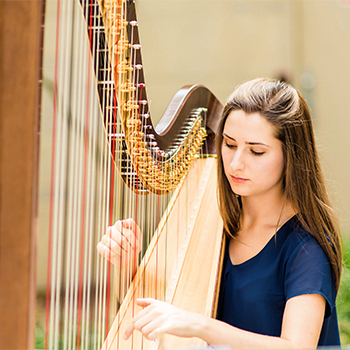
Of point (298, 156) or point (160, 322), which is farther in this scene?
point (298, 156)

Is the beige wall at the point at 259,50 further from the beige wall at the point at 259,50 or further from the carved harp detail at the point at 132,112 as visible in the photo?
the carved harp detail at the point at 132,112

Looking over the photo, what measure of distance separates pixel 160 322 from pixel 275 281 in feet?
1.68

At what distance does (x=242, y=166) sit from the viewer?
4.01 ft

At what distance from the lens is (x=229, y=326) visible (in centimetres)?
97

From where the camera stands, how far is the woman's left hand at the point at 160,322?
2.81 feet

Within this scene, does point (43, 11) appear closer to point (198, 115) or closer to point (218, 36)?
point (198, 115)

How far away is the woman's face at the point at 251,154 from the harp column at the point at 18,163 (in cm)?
84

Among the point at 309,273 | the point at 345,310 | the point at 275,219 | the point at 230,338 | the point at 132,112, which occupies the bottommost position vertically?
the point at 345,310

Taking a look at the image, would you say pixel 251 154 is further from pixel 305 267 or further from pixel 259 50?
pixel 259 50

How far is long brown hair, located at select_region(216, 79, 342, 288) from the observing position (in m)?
1.25

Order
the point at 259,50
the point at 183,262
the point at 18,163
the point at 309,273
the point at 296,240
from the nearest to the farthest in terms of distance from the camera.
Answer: the point at 18,163 < the point at 309,273 < the point at 296,240 < the point at 183,262 < the point at 259,50

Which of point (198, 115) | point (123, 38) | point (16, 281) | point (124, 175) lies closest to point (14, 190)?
point (16, 281)

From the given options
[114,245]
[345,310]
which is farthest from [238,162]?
[345,310]

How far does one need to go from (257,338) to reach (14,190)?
2.42 ft
